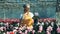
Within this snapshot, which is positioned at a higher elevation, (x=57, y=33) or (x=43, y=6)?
(x=57, y=33)

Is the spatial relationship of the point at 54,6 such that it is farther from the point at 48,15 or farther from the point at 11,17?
the point at 11,17

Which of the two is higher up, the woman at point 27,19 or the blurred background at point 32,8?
the woman at point 27,19

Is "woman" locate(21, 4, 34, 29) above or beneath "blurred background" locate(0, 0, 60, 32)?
above

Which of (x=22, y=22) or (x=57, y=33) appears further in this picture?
(x=22, y=22)

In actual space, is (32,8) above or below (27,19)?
below

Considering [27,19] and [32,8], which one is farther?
[32,8]

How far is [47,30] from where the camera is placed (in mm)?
3398

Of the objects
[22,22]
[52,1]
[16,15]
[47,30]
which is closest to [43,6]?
[52,1]

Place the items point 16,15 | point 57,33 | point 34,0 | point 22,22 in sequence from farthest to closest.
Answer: point 34,0 → point 16,15 → point 22,22 → point 57,33

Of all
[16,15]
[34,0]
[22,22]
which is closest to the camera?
[22,22]

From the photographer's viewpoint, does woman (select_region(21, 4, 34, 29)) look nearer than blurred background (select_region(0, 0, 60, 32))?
Yes

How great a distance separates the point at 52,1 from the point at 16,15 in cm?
114

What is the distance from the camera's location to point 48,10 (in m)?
7.25

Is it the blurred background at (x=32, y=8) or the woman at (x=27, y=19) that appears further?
the blurred background at (x=32, y=8)
